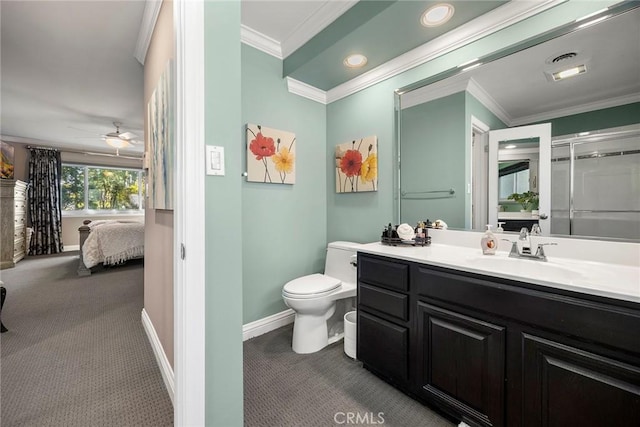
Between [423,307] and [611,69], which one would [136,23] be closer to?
[423,307]

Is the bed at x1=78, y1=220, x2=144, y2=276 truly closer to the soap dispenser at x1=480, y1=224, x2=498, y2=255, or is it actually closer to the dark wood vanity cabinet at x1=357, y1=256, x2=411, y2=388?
the dark wood vanity cabinet at x1=357, y1=256, x2=411, y2=388

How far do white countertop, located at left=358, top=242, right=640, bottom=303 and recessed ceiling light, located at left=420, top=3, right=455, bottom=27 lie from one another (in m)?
1.52

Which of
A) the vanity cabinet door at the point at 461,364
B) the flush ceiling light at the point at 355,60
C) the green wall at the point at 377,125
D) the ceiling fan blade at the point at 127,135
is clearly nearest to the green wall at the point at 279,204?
the green wall at the point at 377,125

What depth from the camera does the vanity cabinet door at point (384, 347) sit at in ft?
4.88

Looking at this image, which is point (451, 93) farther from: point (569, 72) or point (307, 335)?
point (307, 335)

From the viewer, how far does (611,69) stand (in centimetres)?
131

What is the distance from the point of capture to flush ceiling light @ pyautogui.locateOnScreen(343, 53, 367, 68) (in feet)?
6.92

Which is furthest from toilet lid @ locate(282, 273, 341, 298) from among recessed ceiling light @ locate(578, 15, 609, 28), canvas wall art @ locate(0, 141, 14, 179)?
canvas wall art @ locate(0, 141, 14, 179)

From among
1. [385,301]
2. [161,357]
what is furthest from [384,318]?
[161,357]

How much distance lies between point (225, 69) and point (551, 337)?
168 centimetres

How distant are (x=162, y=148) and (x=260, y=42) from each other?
4.57ft

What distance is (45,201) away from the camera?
5492 millimetres

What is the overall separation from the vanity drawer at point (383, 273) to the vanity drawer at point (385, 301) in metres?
0.04

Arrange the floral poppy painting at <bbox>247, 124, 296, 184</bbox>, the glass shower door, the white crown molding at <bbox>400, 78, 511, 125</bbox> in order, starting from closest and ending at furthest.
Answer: the glass shower door, the white crown molding at <bbox>400, 78, 511, 125</bbox>, the floral poppy painting at <bbox>247, 124, 296, 184</bbox>
